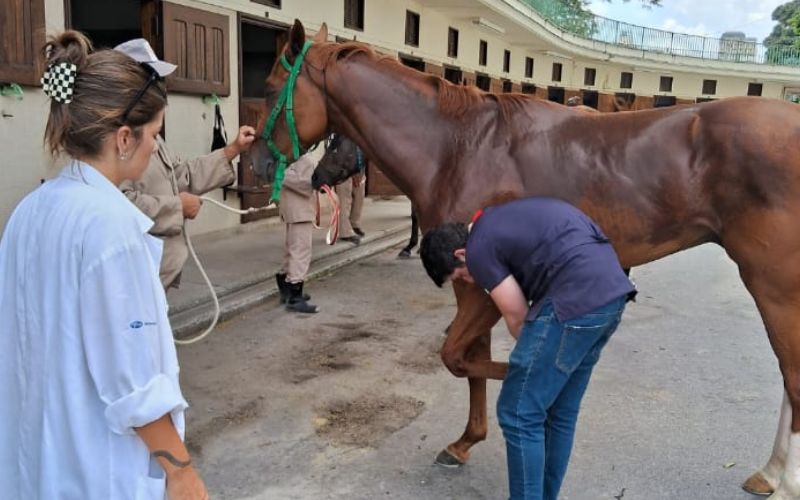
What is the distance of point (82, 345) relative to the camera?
4.08 feet

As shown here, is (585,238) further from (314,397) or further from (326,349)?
(326,349)

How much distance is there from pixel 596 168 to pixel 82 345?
7.48 ft

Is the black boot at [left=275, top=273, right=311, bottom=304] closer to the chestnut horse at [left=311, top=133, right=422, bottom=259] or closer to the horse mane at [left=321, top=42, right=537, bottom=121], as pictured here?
the chestnut horse at [left=311, top=133, right=422, bottom=259]

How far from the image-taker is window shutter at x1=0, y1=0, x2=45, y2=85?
5.23 metres

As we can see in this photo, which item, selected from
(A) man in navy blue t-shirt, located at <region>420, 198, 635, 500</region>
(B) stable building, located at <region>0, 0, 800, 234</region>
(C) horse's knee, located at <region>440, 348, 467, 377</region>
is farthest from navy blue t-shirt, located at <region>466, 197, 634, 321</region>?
(B) stable building, located at <region>0, 0, 800, 234</region>

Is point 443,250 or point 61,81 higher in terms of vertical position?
point 61,81

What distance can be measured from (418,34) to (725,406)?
11.4 m

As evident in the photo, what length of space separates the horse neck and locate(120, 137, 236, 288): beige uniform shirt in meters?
0.84

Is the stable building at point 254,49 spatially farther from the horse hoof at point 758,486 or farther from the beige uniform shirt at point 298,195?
the horse hoof at point 758,486

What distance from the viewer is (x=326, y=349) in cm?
479

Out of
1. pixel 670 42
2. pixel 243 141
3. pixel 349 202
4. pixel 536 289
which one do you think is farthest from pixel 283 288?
pixel 670 42

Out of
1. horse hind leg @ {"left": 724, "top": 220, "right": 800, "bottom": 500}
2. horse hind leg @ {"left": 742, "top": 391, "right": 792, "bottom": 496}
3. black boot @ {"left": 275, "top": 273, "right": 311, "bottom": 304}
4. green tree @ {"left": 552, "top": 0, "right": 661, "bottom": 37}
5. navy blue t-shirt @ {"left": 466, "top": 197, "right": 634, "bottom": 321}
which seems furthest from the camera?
green tree @ {"left": 552, "top": 0, "right": 661, "bottom": 37}

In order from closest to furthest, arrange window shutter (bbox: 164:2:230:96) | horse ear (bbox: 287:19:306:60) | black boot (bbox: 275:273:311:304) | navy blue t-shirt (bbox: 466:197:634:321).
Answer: navy blue t-shirt (bbox: 466:197:634:321), horse ear (bbox: 287:19:306:60), black boot (bbox: 275:273:311:304), window shutter (bbox: 164:2:230:96)

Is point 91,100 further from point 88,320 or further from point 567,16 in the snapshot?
point 567,16
